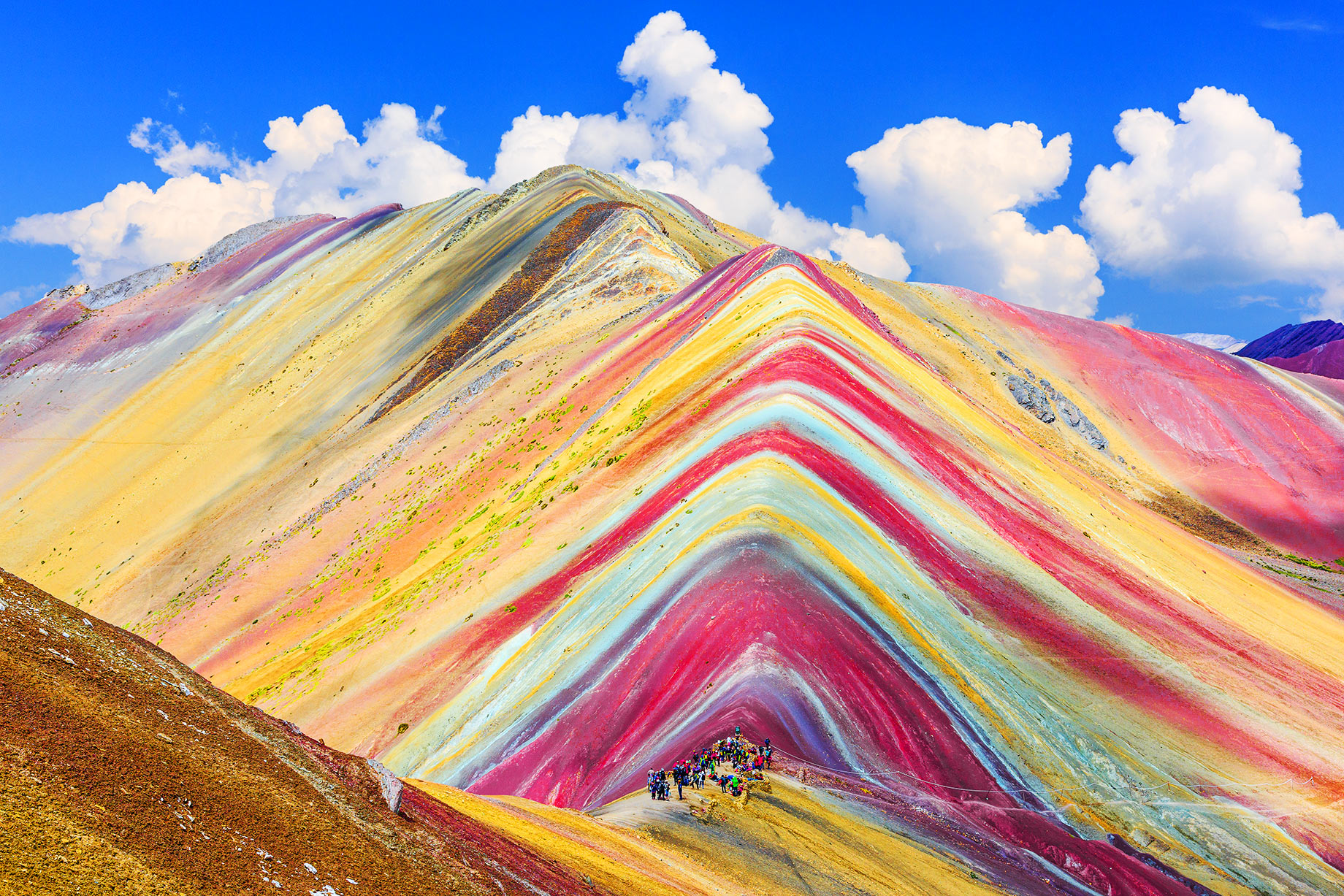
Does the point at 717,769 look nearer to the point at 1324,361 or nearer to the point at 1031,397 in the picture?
the point at 1031,397

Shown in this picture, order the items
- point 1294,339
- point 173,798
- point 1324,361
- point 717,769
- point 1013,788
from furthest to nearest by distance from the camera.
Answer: point 1294,339, point 1324,361, point 1013,788, point 717,769, point 173,798

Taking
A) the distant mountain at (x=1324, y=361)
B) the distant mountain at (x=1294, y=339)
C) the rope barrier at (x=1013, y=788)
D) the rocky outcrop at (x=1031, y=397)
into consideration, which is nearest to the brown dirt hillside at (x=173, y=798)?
the rope barrier at (x=1013, y=788)

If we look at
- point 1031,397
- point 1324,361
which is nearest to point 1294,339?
point 1324,361

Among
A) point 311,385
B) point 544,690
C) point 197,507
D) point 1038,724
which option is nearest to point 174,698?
point 544,690

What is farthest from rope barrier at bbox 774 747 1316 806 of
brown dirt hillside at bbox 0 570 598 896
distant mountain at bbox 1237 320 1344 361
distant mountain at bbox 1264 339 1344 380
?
distant mountain at bbox 1237 320 1344 361

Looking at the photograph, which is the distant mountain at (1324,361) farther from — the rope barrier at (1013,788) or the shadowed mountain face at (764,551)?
the rope barrier at (1013,788)

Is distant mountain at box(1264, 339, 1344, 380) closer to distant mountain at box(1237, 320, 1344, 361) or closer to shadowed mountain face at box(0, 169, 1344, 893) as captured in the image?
distant mountain at box(1237, 320, 1344, 361)
